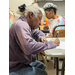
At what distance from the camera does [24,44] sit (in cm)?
70

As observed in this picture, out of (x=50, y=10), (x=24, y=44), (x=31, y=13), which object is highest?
(x=50, y=10)

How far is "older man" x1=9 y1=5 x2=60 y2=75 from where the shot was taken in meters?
0.71

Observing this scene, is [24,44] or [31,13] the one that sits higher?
[31,13]

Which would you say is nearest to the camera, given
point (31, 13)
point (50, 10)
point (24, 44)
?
point (24, 44)

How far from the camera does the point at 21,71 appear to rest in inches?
31.4

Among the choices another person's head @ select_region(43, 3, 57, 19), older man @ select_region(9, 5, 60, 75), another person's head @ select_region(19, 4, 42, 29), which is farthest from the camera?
another person's head @ select_region(43, 3, 57, 19)

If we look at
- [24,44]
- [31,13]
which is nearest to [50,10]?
[31,13]

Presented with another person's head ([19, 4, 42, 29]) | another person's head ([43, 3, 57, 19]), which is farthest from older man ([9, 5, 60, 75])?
another person's head ([43, 3, 57, 19])

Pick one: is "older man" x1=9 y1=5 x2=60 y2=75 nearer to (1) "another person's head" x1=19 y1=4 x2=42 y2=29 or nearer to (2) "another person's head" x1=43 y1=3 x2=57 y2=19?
(1) "another person's head" x1=19 y1=4 x2=42 y2=29

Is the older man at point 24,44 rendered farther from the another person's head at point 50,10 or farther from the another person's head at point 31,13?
the another person's head at point 50,10

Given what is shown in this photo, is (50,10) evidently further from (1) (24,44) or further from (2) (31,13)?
(1) (24,44)
